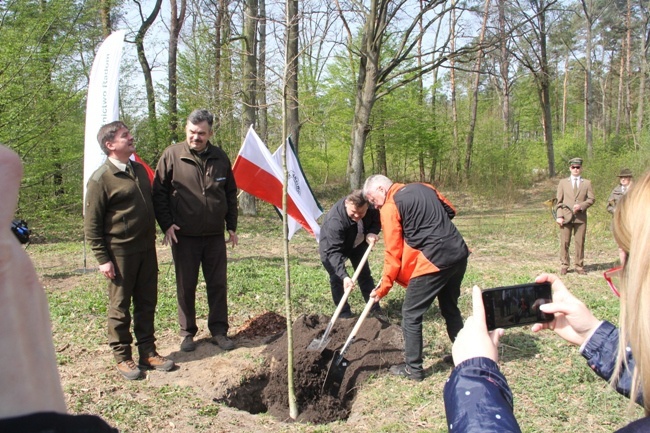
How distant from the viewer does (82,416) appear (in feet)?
3.14

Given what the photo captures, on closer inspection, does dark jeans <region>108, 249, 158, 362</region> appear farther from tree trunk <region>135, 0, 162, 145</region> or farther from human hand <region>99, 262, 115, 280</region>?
tree trunk <region>135, 0, 162, 145</region>

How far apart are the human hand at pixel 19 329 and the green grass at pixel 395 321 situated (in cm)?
154

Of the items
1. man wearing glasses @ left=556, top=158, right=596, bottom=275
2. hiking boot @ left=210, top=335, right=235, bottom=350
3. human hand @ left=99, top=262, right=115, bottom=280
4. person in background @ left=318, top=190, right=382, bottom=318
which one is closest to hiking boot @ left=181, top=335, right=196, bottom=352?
hiking boot @ left=210, top=335, right=235, bottom=350

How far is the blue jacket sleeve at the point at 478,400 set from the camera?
4.27ft

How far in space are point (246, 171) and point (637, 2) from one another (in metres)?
31.3

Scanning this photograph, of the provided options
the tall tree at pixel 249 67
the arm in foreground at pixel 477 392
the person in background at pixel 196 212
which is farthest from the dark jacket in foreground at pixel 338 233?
the tall tree at pixel 249 67

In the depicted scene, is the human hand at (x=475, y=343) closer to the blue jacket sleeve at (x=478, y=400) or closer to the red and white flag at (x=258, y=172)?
the blue jacket sleeve at (x=478, y=400)

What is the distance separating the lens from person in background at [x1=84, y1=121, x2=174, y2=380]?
14.2 ft

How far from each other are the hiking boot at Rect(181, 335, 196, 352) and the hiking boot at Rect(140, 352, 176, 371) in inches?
16.0

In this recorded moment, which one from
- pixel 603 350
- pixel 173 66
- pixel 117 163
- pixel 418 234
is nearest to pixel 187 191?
pixel 117 163

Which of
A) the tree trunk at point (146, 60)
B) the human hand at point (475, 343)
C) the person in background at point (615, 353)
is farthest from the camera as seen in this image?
the tree trunk at point (146, 60)

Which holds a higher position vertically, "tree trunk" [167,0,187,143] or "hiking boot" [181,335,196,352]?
"tree trunk" [167,0,187,143]

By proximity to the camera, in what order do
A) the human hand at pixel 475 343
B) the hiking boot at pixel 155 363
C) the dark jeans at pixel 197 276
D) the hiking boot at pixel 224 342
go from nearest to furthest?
the human hand at pixel 475 343, the hiking boot at pixel 155 363, the dark jeans at pixel 197 276, the hiking boot at pixel 224 342

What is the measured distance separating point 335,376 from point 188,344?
1.50 meters
